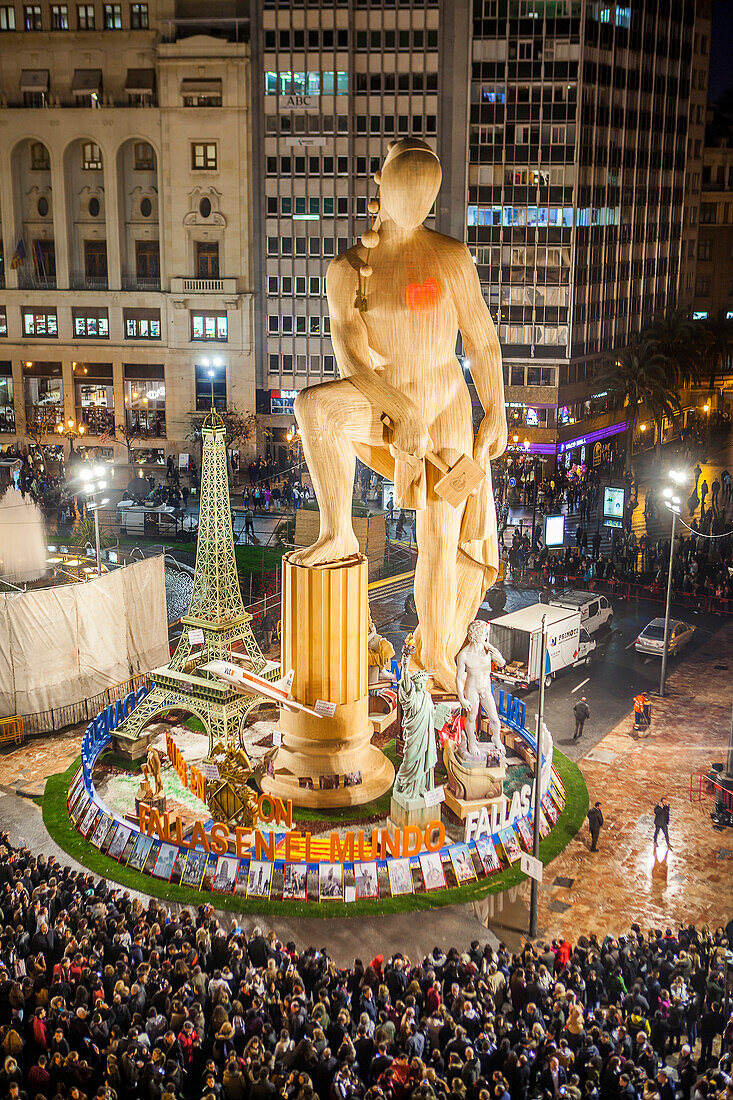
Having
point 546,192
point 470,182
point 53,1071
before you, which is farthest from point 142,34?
point 53,1071

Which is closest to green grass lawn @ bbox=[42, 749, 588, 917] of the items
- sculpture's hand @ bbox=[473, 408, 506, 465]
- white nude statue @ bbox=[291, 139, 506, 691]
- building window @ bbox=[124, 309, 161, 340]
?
white nude statue @ bbox=[291, 139, 506, 691]

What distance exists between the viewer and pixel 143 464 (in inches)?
2943

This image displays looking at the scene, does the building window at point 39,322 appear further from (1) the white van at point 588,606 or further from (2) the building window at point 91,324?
(1) the white van at point 588,606

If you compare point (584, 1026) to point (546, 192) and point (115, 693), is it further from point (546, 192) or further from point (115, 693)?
point (546, 192)

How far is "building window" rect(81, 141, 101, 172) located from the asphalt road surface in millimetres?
47254

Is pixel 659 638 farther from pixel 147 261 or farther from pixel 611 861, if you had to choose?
pixel 147 261

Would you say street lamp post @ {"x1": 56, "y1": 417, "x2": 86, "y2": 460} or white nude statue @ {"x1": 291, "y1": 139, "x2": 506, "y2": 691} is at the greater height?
white nude statue @ {"x1": 291, "y1": 139, "x2": 506, "y2": 691}

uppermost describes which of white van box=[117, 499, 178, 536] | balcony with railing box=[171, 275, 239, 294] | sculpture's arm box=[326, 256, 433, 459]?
balcony with railing box=[171, 275, 239, 294]

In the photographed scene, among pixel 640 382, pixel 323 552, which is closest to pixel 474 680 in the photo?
pixel 323 552

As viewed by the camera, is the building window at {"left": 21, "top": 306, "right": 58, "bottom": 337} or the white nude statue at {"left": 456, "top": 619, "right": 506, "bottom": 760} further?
the building window at {"left": 21, "top": 306, "right": 58, "bottom": 337}

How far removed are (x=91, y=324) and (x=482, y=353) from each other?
189ft

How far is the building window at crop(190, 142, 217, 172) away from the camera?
74.2m

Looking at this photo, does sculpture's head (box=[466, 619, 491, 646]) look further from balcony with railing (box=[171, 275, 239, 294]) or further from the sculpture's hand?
balcony with railing (box=[171, 275, 239, 294])

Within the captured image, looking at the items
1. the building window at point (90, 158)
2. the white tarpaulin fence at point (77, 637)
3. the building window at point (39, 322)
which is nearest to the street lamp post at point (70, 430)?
the building window at point (39, 322)
